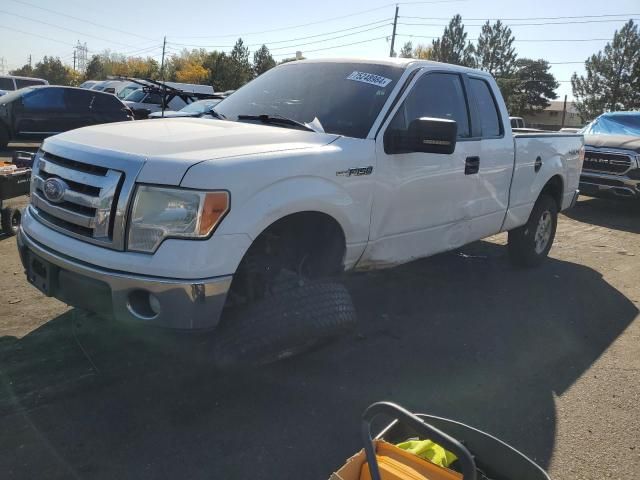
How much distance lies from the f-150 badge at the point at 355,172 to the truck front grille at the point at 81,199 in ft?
4.15

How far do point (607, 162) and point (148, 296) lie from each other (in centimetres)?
957

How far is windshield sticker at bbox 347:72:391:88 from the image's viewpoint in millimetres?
4000

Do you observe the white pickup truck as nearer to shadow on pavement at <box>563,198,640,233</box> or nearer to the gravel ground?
the gravel ground

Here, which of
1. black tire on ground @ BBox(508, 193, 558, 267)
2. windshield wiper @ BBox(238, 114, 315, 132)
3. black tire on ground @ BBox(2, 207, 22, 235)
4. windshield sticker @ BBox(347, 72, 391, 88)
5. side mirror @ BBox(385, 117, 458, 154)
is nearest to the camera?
side mirror @ BBox(385, 117, 458, 154)

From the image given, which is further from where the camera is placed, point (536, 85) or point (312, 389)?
point (536, 85)

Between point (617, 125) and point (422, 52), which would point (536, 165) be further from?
point (422, 52)

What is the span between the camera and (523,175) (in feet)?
18.0

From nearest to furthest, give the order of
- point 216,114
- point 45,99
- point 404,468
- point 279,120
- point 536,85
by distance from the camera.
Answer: point 404,468, point 279,120, point 216,114, point 45,99, point 536,85

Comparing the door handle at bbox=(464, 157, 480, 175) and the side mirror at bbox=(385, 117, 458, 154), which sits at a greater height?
the side mirror at bbox=(385, 117, 458, 154)

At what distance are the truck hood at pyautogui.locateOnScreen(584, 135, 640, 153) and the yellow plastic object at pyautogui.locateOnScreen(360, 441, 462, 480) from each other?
967cm

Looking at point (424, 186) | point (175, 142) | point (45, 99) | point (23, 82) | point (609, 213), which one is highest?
point (23, 82)

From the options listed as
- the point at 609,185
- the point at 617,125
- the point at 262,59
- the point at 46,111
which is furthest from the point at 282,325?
the point at 262,59

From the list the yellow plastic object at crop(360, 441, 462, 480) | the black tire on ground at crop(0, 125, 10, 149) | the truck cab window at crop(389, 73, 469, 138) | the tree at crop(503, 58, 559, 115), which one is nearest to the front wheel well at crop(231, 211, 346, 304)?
the truck cab window at crop(389, 73, 469, 138)

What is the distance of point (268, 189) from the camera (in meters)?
2.97
